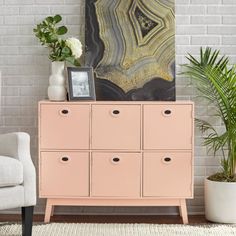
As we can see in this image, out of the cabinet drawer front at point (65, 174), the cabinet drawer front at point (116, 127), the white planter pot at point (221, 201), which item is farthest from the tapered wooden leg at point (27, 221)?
the white planter pot at point (221, 201)

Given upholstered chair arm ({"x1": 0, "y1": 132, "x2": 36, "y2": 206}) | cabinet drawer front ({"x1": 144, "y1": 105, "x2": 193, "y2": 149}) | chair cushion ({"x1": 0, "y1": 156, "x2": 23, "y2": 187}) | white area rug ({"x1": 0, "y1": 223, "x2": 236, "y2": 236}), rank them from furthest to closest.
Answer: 1. cabinet drawer front ({"x1": 144, "y1": 105, "x2": 193, "y2": 149})
2. white area rug ({"x1": 0, "y1": 223, "x2": 236, "y2": 236})
3. upholstered chair arm ({"x1": 0, "y1": 132, "x2": 36, "y2": 206})
4. chair cushion ({"x1": 0, "y1": 156, "x2": 23, "y2": 187})

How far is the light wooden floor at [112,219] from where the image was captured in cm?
417

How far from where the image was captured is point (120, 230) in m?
3.83

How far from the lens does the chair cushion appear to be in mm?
3377

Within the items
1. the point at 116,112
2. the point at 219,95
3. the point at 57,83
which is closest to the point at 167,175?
the point at 116,112

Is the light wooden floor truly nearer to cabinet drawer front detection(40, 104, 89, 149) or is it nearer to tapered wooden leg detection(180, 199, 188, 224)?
tapered wooden leg detection(180, 199, 188, 224)

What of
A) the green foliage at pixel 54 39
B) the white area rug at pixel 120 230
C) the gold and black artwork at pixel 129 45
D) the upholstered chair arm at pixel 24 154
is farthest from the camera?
the gold and black artwork at pixel 129 45

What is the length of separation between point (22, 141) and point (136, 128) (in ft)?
2.58

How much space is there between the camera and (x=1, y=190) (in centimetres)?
341

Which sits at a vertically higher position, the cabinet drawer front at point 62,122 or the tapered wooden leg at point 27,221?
the cabinet drawer front at point 62,122

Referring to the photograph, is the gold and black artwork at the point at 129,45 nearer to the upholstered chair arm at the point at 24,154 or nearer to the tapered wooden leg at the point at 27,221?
the upholstered chair arm at the point at 24,154

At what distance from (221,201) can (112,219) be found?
30.5 inches

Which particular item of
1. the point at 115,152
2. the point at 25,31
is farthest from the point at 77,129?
the point at 25,31

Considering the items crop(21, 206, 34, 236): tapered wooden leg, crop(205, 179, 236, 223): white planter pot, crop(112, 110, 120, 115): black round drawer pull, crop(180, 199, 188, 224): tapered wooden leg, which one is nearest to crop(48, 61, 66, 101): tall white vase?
crop(112, 110, 120, 115): black round drawer pull
